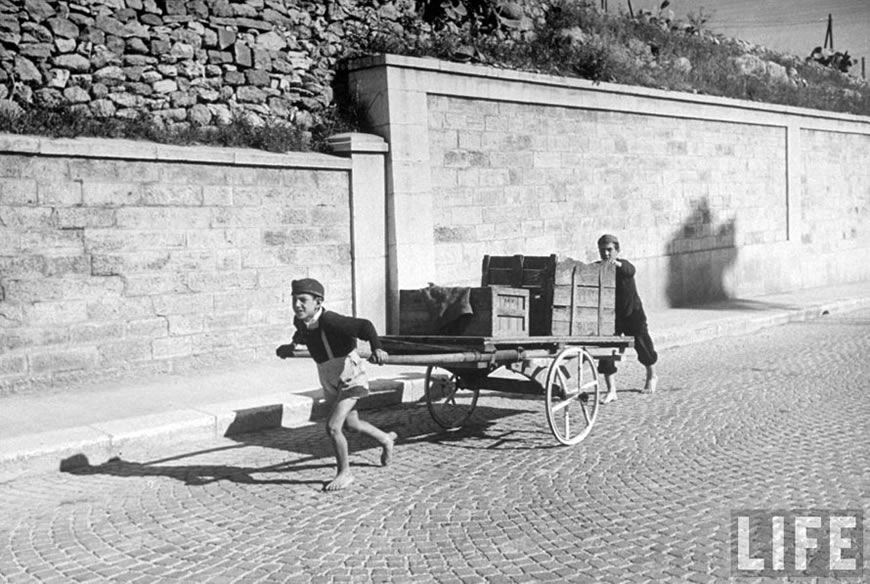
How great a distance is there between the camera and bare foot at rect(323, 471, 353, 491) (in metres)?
6.25

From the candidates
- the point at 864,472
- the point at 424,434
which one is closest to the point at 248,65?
the point at 424,434

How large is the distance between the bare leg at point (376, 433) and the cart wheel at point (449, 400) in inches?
45.5

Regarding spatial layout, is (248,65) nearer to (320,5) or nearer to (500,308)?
(320,5)

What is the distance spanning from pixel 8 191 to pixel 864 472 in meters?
7.53

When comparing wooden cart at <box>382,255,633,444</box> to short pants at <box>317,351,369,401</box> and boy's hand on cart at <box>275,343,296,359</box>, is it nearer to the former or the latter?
short pants at <box>317,351,369,401</box>

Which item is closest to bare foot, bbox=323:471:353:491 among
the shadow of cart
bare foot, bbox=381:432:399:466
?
the shadow of cart

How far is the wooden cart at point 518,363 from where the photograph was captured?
6.86 meters

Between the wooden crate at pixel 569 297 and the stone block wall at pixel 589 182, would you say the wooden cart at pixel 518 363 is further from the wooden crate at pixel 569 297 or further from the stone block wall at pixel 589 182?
the stone block wall at pixel 589 182

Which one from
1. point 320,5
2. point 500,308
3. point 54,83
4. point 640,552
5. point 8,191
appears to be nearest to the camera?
point 640,552

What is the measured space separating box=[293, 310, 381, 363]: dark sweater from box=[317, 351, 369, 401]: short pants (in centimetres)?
5

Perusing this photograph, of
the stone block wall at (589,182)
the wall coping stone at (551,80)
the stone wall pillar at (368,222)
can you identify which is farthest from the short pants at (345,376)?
the wall coping stone at (551,80)

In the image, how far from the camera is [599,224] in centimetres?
1550

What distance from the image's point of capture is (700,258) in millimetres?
17672

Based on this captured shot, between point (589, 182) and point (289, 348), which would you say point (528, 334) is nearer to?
point (289, 348)
